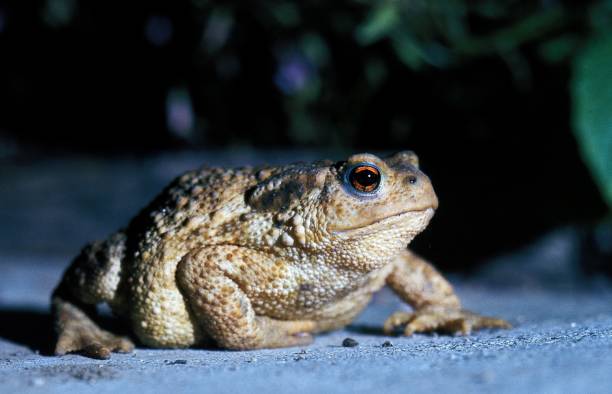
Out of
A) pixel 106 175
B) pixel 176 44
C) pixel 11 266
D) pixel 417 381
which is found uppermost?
pixel 176 44

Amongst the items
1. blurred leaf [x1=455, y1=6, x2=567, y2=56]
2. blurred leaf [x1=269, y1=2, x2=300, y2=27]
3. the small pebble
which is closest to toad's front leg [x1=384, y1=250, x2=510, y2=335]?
the small pebble

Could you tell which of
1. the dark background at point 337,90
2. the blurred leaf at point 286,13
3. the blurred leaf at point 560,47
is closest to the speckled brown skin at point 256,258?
the dark background at point 337,90

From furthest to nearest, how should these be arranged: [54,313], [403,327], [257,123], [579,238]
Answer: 1. [257,123]
2. [579,238]
3. [403,327]
4. [54,313]

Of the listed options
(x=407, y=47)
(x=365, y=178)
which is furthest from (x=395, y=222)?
(x=407, y=47)

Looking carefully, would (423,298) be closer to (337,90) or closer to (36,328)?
(36,328)

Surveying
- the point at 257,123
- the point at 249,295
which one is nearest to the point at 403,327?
the point at 249,295

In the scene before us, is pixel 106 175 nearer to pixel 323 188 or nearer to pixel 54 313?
pixel 54 313

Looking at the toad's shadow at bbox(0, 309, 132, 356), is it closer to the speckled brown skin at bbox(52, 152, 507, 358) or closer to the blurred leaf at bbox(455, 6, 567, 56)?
the speckled brown skin at bbox(52, 152, 507, 358)

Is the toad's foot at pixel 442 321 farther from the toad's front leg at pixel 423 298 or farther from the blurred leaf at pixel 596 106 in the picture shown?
the blurred leaf at pixel 596 106
